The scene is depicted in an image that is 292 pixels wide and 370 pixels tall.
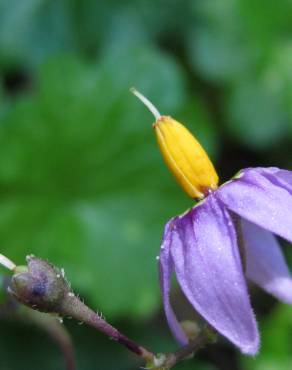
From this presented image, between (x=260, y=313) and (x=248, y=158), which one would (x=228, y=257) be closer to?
(x=260, y=313)

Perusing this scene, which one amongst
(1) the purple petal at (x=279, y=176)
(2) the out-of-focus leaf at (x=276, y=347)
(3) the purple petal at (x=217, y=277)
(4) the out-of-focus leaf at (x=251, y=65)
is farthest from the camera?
(4) the out-of-focus leaf at (x=251, y=65)

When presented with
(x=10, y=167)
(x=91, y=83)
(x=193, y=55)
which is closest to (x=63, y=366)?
(x=10, y=167)

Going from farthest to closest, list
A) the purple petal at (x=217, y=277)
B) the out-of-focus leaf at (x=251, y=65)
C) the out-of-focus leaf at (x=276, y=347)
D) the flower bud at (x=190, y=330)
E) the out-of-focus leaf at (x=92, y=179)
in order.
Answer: the out-of-focus leaf at (x=251, y=65)
the out-of-focus leaf at (x=92, y=179)
the out-of-focus leaf at (x=276, y=347)
the flower bud at (x=190, y=330)
the purple petal at (x=217, y=277)

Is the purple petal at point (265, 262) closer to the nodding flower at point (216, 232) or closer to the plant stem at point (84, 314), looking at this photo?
the nodding flower at point (216, 232)

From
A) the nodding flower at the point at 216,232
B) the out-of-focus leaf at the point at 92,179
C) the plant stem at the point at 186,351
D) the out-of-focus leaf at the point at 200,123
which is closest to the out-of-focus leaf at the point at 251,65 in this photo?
the out-of-focus leaf at the point at 200,123

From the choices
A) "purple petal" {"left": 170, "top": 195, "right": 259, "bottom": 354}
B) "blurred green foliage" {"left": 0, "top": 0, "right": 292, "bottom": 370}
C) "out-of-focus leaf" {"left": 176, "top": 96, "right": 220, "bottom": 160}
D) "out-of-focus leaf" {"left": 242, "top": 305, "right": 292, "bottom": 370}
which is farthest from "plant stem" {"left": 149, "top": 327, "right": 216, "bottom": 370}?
"out-of-focus leaf" {"left": 176, "top": 96, "right": 220, "bottom": 160}

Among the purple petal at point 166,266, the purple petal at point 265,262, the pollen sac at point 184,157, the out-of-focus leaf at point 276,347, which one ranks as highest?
the pollen sac at point 184,157
